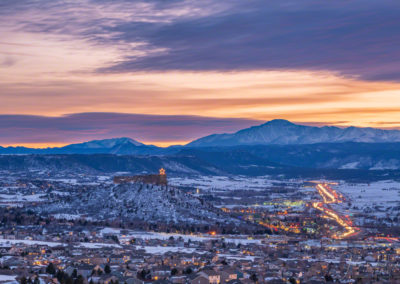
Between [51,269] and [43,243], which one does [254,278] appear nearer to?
[51,269]

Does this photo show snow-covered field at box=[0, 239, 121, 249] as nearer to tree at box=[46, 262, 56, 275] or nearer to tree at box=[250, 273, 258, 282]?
tree at box=[46, 262, 56, 275]

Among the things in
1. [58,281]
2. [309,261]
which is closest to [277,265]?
[309,261]

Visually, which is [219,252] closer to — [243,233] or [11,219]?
[243,233]

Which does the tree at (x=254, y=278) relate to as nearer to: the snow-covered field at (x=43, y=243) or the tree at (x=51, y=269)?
the tree at (x=51, y=269)

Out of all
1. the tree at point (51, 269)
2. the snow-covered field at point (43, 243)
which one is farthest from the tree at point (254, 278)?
the snow-covered field at point (43, 243)

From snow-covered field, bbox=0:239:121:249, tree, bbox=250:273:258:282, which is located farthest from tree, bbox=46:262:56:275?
snow-covered field, bbox=0:239:121:249

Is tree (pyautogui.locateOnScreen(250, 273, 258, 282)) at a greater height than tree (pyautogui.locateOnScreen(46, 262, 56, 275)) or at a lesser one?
lesser

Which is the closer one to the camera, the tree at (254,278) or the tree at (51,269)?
the tree at (254,278)

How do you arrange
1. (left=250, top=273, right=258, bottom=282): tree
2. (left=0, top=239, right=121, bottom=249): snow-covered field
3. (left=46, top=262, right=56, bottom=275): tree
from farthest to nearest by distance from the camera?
(left=0, top=239, right=121, bottom=249): snow-covered field → (left=46, top=262, right=56, bottom=275): tree → (left=250, top=273, right=258, bottom=282): tree

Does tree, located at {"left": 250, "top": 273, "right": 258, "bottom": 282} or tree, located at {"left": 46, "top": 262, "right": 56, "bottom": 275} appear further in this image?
tree, located at {"left": 46, "top": 262, "right": 56, "bottom": 275}

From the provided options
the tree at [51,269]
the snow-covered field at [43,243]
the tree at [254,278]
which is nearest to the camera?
the tree at [254,278]

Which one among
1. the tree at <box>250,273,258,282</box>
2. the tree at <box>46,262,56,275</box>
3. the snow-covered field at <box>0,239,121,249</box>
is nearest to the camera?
the tree at <box>250,273,258,282</box>
